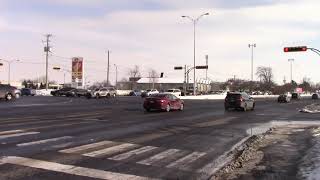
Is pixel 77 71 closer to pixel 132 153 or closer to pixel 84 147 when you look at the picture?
pixel 84 147

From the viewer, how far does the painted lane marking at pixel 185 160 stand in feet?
38.2

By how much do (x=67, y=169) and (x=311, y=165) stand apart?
17.0 ft

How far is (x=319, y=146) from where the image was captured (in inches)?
599

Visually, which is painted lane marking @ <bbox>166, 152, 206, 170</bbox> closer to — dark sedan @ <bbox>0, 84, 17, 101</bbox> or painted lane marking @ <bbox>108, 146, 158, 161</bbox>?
painted lane marking @ <bbox>108, 146, 158, 161</bbox>

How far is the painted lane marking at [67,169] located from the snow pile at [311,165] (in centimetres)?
311

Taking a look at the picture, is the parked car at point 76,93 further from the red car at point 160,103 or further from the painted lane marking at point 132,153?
the painted lane marking at point 132,153

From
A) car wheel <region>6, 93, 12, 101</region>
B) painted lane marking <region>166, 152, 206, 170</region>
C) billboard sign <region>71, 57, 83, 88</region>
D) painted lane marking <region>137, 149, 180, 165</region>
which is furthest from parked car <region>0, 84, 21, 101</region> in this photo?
billboard sign <region>71, 57, 83, 88</region>

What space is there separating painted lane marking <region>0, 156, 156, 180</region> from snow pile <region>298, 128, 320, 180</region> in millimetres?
3107

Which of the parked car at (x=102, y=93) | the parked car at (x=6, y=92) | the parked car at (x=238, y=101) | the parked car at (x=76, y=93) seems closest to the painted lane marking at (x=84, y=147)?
the parked car at (x=238, y=101)

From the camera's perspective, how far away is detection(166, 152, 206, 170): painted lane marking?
1163 centimetres

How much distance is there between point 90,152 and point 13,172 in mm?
3365

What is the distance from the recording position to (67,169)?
10500 mm

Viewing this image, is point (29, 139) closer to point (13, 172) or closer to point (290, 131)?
point (13, 172)

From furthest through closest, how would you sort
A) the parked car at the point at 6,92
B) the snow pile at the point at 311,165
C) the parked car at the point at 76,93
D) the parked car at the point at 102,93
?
the parked car at the point at 76,93 < the parked car at the point at 102,93 < the parked car at the point at 6,92 < the snow pile at the point at 311,165
